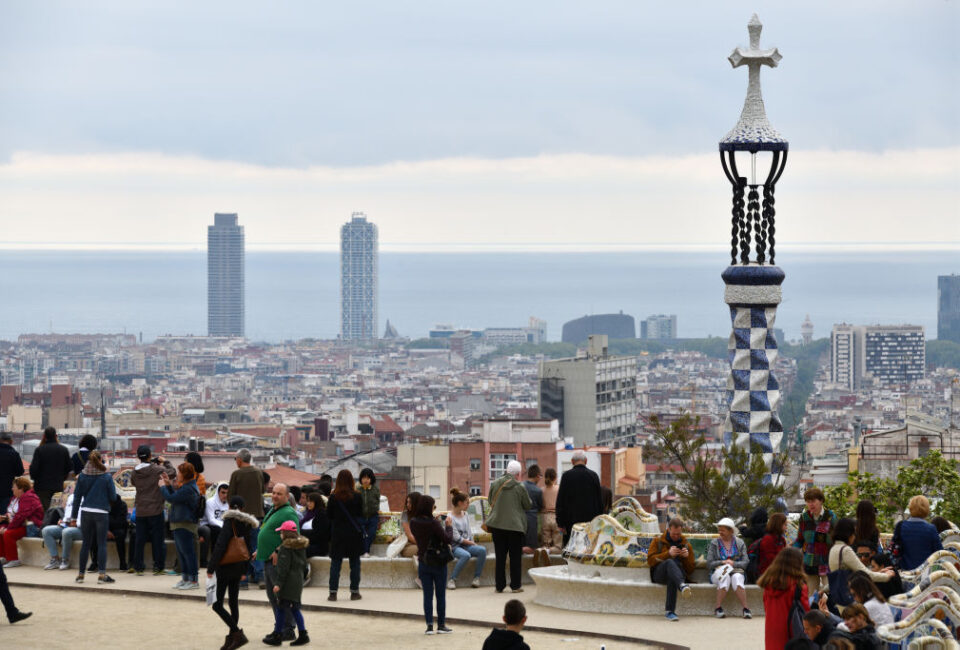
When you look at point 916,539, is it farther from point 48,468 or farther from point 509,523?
point 48,468

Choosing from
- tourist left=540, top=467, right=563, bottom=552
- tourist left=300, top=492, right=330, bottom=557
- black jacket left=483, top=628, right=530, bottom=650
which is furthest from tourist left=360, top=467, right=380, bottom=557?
black jacket left=483, top=628, right=530, bottom=650

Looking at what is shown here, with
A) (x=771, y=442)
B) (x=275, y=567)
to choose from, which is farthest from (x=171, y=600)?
(x=771, y=442)

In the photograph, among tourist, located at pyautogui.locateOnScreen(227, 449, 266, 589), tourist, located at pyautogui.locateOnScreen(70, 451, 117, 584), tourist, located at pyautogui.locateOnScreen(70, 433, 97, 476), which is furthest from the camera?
tourist, located at pyautogui.locateOnScreen(70, 433, 97, 476)

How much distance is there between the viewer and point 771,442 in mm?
18891

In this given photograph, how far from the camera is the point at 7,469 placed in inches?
676

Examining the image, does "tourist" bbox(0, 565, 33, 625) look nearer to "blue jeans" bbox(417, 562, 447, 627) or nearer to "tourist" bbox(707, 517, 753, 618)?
"blue jeans" bbox(417, 562, 447, 627)

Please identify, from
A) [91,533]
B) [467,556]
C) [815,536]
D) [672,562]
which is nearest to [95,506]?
[91,533]

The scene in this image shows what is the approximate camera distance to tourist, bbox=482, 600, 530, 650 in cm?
1010

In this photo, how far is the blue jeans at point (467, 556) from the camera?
49.7 feet

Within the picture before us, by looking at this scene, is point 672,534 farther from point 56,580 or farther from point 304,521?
Result: point 56,580

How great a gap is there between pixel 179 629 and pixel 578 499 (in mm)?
3528

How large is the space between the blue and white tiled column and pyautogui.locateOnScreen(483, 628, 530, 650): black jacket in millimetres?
8770

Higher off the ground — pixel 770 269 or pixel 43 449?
pixel 770 269

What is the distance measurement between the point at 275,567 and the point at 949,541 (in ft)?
15.1
